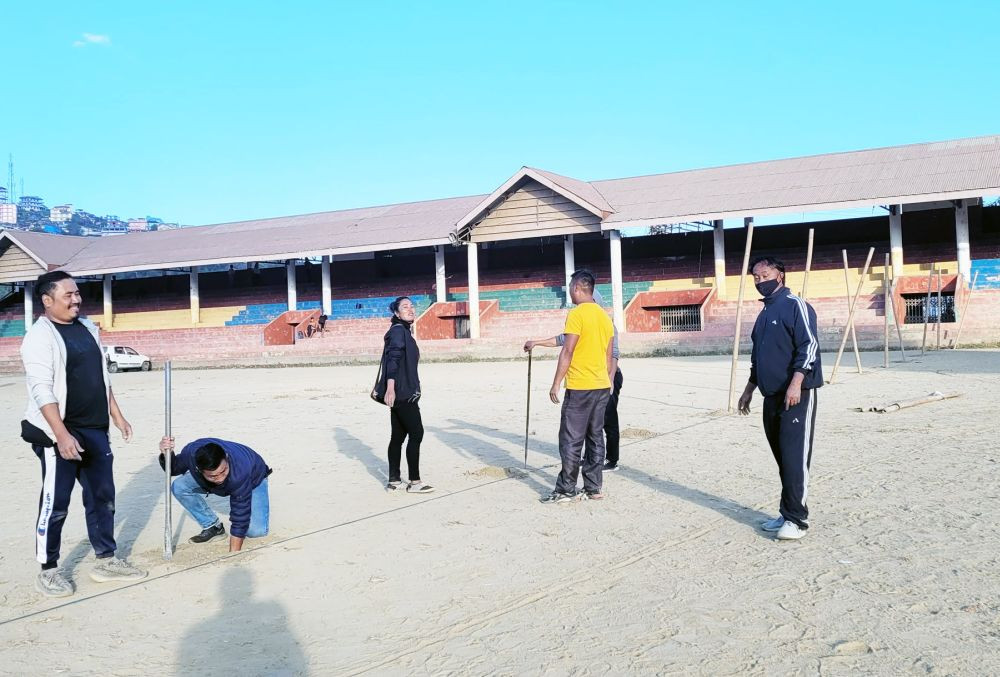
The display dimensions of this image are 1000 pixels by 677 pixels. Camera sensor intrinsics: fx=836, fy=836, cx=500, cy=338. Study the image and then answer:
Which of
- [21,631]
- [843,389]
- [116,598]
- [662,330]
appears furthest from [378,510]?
[662,330]

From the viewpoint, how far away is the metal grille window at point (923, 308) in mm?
23217

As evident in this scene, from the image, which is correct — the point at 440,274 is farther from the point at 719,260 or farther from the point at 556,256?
the point at 719,260

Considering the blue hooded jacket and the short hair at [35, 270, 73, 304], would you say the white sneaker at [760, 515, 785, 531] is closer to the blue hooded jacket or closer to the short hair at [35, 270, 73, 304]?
the blue hooded jacket

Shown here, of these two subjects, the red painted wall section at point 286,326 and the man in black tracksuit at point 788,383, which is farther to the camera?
the red painted wall section at point 286,326

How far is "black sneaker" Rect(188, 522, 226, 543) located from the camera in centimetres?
595

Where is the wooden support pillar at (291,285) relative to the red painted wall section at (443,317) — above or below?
above

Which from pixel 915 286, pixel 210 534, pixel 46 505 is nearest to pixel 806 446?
pixel 210 534

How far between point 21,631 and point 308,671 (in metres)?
1.73

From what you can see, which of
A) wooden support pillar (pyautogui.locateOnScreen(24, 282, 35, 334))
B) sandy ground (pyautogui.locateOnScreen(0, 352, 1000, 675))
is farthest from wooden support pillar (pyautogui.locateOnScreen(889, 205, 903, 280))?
wooden support pillar (pyautogui.locateOnScreen(24, 282, 35, 334))

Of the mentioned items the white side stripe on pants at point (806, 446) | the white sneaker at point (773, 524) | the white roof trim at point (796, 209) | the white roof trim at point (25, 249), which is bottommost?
the white sneaker at point (773, 524)

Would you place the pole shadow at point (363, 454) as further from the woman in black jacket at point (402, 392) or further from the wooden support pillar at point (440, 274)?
the wooden support pillar at point (440, 274)

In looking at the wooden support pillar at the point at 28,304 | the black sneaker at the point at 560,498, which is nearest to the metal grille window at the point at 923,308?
the black sneaker at the point at 560,498

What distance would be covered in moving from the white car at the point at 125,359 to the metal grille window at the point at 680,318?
65.3ft

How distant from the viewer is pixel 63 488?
4.98 meters
